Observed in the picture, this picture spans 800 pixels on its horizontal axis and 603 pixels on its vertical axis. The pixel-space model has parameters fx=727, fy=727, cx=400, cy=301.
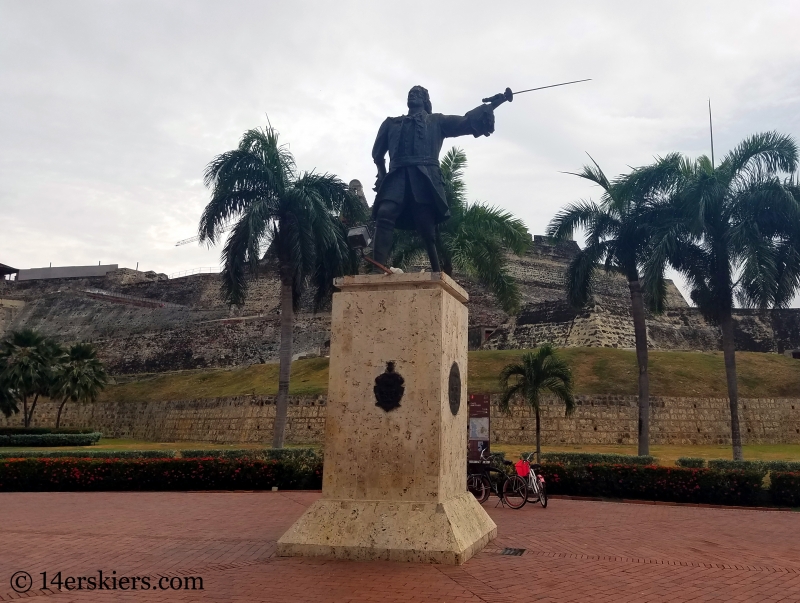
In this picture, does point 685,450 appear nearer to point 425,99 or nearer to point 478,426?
point 478,426

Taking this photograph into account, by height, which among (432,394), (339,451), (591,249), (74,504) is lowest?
(74,504)

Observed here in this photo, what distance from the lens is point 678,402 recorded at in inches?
1010

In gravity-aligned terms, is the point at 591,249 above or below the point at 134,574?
above

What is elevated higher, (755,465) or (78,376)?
(78,376)

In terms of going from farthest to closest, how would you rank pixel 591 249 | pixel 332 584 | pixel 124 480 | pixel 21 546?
1. pixel 591 249
2. pixel 124 480
3. pixel 21 546
4. pixel 332 584

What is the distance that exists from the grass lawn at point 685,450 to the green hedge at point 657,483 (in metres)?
6.71

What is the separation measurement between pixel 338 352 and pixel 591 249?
13.8 meters

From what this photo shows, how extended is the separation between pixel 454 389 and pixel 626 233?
13.1 meters

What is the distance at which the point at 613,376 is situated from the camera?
1101 inches

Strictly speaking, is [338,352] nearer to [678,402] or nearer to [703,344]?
[678,402]

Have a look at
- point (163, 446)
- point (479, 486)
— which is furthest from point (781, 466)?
point (163, 446)

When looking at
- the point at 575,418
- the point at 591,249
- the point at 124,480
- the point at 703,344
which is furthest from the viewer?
the point at 703,344

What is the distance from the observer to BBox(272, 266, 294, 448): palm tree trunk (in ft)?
58.4

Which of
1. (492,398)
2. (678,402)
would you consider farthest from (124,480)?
(678,402)
